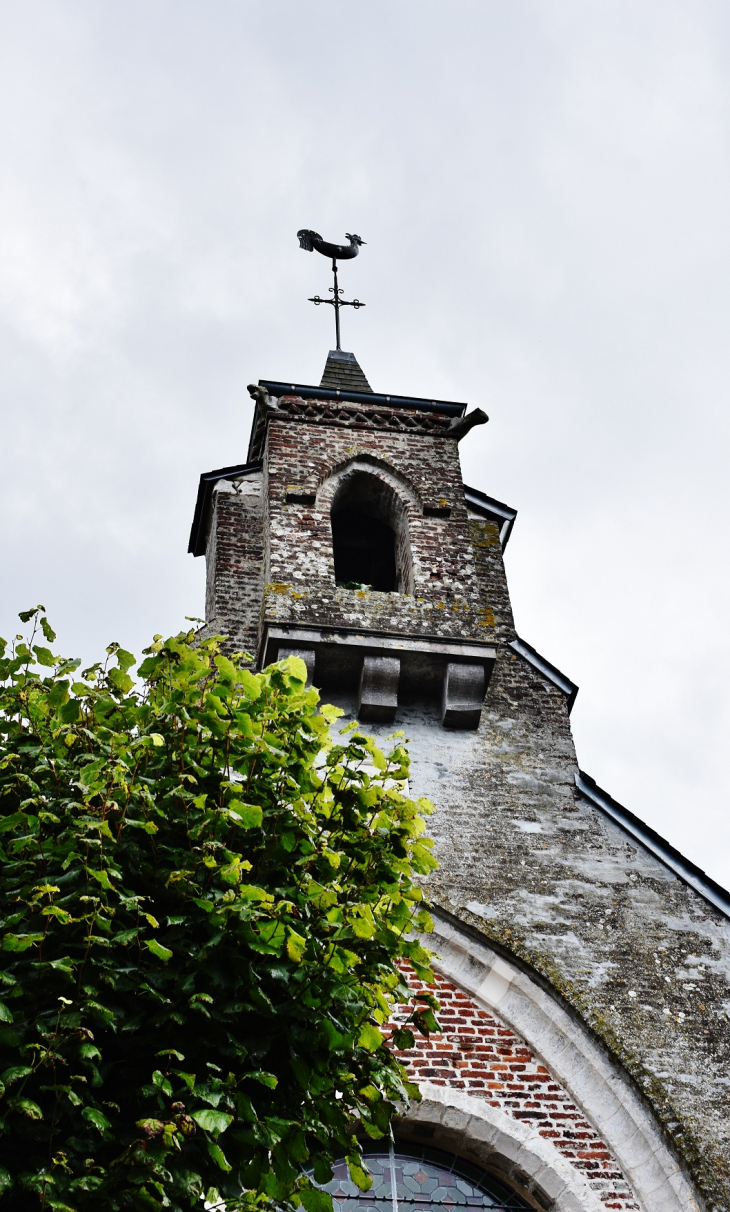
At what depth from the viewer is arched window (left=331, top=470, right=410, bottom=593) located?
37.6 feet

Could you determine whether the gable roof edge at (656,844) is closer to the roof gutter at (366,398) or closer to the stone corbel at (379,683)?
the stone corbel at (379,683)

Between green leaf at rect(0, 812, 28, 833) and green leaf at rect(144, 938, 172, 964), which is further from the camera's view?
green leaf at rect(0, 812, 28, 833)

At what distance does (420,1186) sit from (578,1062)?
121 cm

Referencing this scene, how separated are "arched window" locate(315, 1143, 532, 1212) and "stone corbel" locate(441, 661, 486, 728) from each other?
3213 millimetres

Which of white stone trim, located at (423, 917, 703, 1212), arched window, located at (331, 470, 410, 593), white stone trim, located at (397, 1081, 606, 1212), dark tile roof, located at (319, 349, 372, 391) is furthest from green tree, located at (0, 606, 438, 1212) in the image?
dark tile roof, located at (319, 349, 372, 391)

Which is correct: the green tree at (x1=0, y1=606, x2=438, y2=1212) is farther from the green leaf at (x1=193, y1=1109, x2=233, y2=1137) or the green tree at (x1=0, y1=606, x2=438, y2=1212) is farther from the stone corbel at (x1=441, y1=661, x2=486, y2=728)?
the stone corbel at (x1=441, y1=661, x2=486, y2=728)

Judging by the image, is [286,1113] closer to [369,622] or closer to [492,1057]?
[492,1057]

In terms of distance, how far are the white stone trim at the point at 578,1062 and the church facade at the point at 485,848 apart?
0.01 metres

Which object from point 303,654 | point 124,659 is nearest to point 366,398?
point 303,654

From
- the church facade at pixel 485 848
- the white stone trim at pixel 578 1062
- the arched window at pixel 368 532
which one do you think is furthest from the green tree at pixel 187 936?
the arched window at pixel 368 532

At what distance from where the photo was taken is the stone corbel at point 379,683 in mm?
9789

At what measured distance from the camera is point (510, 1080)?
7.83 meters

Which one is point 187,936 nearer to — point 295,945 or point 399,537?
point 295,945

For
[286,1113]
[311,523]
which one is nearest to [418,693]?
[311,523]
